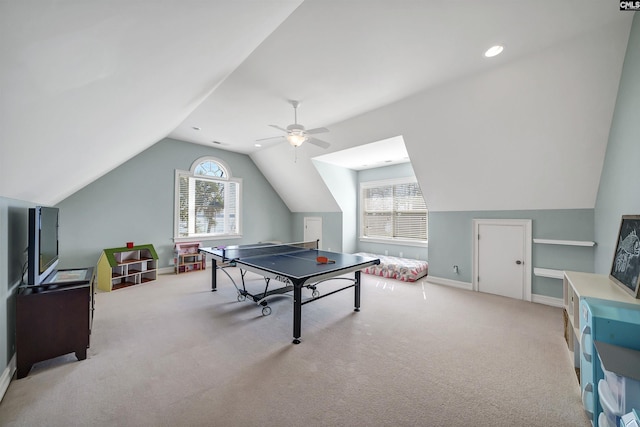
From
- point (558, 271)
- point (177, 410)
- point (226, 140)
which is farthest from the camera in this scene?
point (226, 140)

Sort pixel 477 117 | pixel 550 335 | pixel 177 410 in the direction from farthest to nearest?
pixel 477 117, pixel 550 335, pixel 177 410

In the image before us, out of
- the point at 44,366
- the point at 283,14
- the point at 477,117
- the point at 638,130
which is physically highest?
the point at 283,14

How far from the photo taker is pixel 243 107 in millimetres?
4031

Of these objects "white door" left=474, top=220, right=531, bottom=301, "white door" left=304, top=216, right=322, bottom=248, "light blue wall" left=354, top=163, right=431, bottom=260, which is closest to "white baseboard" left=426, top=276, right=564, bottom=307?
"white door" left=474, top=220, right=531, bottom=301

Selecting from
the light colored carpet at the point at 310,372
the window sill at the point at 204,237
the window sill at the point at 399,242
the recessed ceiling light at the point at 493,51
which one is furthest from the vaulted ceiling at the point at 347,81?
the window sill at the point at 204,237

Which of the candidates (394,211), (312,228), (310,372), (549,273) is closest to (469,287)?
(549,273)

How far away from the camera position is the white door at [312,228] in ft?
25.5

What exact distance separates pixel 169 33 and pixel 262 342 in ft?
9.48

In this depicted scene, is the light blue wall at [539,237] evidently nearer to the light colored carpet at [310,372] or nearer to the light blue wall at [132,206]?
the light colored carpet at [310,372]

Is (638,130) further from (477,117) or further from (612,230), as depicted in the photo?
(477,117)

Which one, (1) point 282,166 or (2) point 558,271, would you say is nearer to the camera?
(2) point 558,271

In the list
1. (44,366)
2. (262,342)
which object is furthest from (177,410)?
(44,366)

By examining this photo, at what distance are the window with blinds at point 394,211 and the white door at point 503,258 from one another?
1611mm

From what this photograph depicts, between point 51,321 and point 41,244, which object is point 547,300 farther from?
point 41,244
